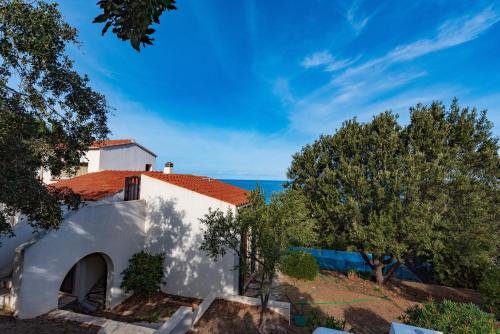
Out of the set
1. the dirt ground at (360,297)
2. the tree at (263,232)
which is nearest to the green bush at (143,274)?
the tree at (263,232)

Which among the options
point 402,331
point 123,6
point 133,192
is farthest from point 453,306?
point 133,192

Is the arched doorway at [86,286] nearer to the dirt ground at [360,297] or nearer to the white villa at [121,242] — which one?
the white villa at [121,242]

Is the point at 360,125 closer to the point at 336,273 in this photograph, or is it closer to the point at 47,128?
the point at 336,273

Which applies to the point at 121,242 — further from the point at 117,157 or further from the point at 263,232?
the point at 117,157

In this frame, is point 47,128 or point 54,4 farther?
point 47,128

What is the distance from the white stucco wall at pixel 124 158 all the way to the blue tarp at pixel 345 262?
2132 cm

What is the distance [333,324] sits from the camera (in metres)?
8.72

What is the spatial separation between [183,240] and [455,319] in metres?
12.2

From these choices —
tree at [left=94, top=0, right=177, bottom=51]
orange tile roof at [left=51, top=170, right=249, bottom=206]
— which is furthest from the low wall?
tree at [left=94, top=0, right=177, bottom=51]

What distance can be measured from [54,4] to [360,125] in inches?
661

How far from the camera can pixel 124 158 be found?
27.7 m

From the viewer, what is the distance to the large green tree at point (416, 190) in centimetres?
1355

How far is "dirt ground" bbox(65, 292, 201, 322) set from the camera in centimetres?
1199

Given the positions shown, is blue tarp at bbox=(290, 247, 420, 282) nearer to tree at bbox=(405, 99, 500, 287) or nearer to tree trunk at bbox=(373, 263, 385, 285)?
tree trunk at bbox=(373, 263, 385, 285)
